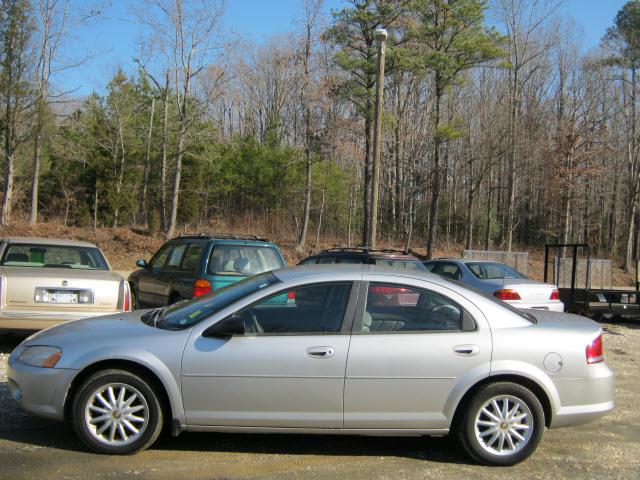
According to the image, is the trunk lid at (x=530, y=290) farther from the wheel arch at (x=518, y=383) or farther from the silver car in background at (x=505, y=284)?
the wheel arch at (x=518, y=383)

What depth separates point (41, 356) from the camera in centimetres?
490

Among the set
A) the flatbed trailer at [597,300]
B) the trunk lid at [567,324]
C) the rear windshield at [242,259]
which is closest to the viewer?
the trunk lid at [567,324]

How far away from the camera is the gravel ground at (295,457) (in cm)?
460

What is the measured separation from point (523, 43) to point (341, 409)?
4248 cm

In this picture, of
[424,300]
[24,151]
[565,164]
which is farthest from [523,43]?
[424,300]

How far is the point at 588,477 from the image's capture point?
4.82 meters

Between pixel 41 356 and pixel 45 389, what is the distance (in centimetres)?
26

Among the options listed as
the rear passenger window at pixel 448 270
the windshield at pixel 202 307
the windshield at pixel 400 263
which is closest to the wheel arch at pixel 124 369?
the windshield at pixel 202 307

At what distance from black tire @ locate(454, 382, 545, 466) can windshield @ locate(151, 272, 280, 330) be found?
72.6 inches

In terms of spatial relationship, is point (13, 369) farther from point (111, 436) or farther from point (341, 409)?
point (341, 409)

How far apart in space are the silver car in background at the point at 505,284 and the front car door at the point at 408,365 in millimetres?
5719

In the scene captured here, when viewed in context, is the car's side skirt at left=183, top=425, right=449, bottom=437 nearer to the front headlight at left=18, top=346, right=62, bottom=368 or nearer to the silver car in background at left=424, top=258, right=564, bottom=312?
the front headlight at left=18, top=346, right=62, bottom=368

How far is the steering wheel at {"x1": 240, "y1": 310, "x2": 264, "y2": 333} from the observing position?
4.91 meters

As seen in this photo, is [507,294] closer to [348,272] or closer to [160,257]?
[160,257]
